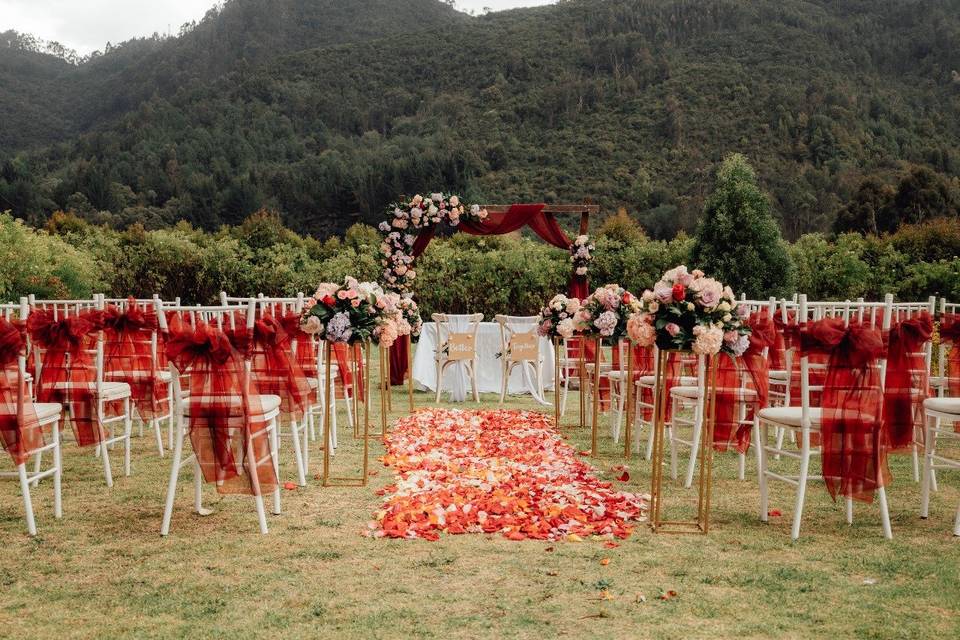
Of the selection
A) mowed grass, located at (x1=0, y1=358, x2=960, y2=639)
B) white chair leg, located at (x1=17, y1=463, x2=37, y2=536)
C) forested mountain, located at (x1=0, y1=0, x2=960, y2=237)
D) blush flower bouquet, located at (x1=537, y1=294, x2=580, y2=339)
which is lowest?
mowed grass, located at (x1=0, y1=358, x2=960, y2=639)

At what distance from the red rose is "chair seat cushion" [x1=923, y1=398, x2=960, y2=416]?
147 centimetres

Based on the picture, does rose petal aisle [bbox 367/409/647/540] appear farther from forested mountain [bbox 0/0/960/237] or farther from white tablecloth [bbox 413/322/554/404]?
forested mountain [bbox 0/0/960/237]

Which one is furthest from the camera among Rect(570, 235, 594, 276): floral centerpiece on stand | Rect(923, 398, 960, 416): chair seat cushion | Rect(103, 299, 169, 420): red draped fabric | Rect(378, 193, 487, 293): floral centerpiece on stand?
Rect(570, 235, 594, 276): floral centerpiece on stand

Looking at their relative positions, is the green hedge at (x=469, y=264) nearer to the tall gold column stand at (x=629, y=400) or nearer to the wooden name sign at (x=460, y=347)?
the wooden name sign at (x=460, y=347)

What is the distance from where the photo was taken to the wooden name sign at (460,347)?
335 inches

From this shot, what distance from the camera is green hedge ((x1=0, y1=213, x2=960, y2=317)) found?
1355cm

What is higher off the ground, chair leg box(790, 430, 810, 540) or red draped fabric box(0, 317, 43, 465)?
red draped fabric box(0, 317, 43, 465)

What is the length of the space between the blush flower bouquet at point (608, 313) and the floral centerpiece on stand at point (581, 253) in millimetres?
4417

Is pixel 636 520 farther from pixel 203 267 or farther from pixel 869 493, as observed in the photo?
pixel 203 267

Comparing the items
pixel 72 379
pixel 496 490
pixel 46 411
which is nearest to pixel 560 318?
pixel 496 490

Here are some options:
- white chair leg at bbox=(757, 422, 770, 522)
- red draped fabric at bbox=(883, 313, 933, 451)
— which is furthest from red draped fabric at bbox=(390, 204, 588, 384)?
white chair leg at bbox=(757, 422, 770, 522)

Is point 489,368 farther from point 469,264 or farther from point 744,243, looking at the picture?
point 744,243

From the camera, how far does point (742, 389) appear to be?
4.78m

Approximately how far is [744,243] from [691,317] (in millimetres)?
9739
